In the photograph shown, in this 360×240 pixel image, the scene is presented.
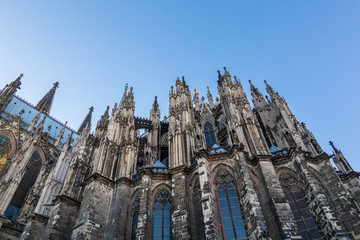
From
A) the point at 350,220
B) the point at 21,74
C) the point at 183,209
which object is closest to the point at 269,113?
the point at 350,220

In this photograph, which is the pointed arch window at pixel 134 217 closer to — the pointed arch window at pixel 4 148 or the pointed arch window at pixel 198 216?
the pointed arch window at pixel 198 216

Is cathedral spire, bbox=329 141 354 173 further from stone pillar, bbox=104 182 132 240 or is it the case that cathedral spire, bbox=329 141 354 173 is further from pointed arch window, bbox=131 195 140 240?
stone pillar, bbox=104 182 132 240

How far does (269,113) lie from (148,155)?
11.8 m

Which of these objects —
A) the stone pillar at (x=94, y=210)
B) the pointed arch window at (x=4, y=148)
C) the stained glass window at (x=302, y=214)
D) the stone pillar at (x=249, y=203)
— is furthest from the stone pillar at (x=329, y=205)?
the pointed arch window at (x=4, y=148)

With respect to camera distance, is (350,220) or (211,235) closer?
(211,235)

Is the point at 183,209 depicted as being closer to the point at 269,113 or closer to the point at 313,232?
the point at 313,232

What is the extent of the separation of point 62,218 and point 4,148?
60.4 feet

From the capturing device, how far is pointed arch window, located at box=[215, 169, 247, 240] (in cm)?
1234

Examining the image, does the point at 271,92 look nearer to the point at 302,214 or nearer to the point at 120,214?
the point at 302,214

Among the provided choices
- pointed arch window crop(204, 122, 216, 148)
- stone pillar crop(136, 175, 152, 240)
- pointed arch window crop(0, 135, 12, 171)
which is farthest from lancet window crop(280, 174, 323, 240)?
pointed arch window crop(0, 135, 12, 171)

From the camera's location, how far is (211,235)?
437 inches

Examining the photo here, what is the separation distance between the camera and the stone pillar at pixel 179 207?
1261cm

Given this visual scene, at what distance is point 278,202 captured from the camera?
1265 cm

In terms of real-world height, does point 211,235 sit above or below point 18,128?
below
